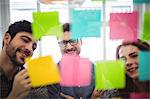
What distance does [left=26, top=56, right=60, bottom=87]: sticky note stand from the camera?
3.51 feet

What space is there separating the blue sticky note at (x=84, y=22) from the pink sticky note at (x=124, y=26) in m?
0.06

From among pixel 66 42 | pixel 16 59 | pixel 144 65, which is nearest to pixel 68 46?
pixel 66 42

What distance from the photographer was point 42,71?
1073mm

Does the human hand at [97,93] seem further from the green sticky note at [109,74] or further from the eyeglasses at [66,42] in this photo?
the eyeglasses at [66,42]

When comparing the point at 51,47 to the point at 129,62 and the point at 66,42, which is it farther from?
the point at 129,62

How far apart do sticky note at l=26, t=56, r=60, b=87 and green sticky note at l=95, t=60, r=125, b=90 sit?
178 mm

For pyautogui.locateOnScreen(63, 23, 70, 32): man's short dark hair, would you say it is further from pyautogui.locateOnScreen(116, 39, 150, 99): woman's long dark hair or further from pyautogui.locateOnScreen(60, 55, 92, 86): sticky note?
pyautogui.locateOnScreen(116, 39, 150, 99): woman's long dark hair

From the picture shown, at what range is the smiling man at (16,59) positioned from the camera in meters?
1.06

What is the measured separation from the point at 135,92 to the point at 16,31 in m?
0.58

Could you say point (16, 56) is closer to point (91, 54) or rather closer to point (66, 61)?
point (66, 61)

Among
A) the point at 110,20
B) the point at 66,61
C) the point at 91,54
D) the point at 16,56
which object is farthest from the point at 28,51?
the point at 110,20

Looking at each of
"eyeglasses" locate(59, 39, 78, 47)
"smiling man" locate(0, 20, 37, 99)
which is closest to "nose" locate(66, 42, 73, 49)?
"eyeglasses" locate(59, 39, 78, 47)

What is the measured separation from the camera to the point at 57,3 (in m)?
1.07

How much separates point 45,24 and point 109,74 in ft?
1.15
